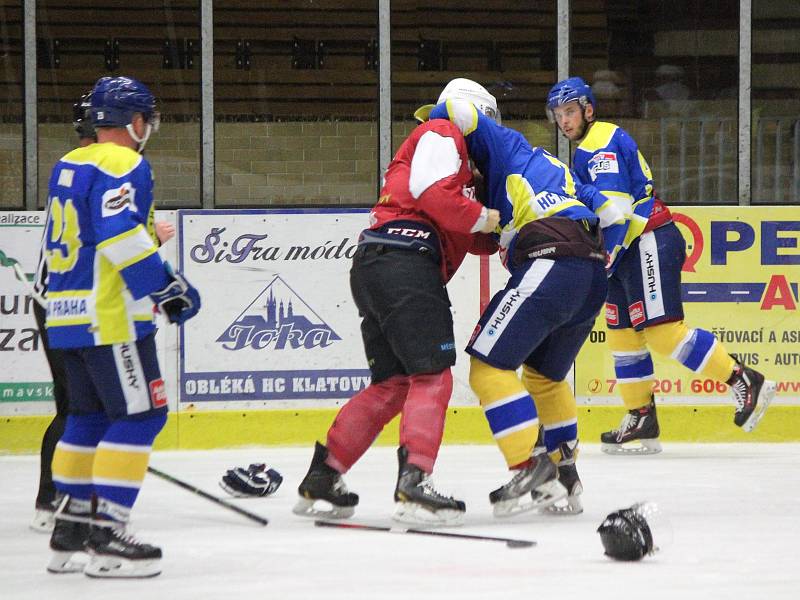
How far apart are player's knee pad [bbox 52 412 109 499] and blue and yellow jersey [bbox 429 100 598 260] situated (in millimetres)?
1466

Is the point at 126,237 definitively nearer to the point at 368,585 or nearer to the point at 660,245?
the point at 368,585

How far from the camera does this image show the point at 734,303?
657cm

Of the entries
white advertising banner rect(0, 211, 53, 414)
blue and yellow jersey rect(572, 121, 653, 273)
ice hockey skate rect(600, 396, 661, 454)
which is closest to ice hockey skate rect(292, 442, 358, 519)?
blue and yellow jersey rect(572, 121, 653, 273)

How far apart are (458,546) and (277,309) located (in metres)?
2.73

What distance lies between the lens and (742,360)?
21.5ft

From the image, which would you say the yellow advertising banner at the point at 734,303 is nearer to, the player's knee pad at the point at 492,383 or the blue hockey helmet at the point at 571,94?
the blue hockey helmet at the point at 571,94

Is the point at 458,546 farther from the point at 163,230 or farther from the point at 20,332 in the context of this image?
the point at 20,332

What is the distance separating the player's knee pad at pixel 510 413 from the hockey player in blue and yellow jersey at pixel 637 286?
1.60 m

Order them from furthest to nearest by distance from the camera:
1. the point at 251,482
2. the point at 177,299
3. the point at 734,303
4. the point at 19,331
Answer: the point at 734,303 < the point at 19,331 < the point at 251,482 < the point at 177,299

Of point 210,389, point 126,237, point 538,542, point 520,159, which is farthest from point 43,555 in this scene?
point 210,389

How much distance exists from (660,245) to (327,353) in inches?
60.8

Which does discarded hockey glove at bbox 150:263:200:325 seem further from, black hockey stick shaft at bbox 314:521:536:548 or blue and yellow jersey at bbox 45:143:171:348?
black hockey stick shaft at bbox 314:521:536:548

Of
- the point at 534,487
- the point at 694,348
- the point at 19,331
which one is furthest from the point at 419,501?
the point at 19,331

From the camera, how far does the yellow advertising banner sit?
21.5 ft
